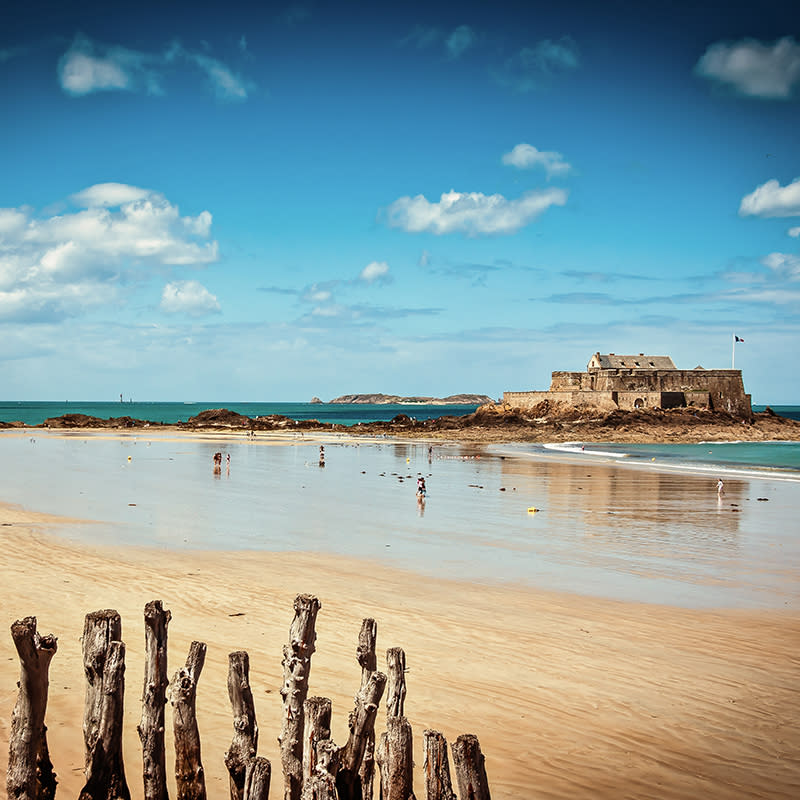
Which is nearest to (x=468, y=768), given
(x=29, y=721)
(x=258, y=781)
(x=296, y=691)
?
(x=258, y=781)

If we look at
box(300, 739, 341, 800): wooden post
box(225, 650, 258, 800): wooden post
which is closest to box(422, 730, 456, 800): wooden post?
box(300, 739, 341, 800): wooden post

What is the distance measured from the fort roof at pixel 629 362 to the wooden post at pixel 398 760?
83.6 metres

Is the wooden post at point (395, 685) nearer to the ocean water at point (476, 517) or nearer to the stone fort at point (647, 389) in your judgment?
the ocean water at point (476, 517)

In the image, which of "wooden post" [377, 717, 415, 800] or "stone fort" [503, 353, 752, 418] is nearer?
"wooden post" [377, 717, 415, 800]

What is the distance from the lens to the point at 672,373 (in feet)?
275

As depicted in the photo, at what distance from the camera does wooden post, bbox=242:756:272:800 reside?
4559 millimetres

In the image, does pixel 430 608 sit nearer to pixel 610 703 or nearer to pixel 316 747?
pixel 610 703

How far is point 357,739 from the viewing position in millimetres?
5438

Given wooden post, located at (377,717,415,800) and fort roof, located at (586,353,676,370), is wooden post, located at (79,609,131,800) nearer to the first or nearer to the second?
wooden post, located at (377,717,415,800)

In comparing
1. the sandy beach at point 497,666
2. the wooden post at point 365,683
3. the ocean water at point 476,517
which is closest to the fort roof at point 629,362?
the ocean water at point 476,517

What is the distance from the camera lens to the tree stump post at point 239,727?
5.29m

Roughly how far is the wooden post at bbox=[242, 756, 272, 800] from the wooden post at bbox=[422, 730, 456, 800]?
96cm

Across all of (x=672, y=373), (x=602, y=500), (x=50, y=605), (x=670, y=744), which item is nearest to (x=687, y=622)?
(x=670, y=744)

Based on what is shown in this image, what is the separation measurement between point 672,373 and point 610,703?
80.9 m
